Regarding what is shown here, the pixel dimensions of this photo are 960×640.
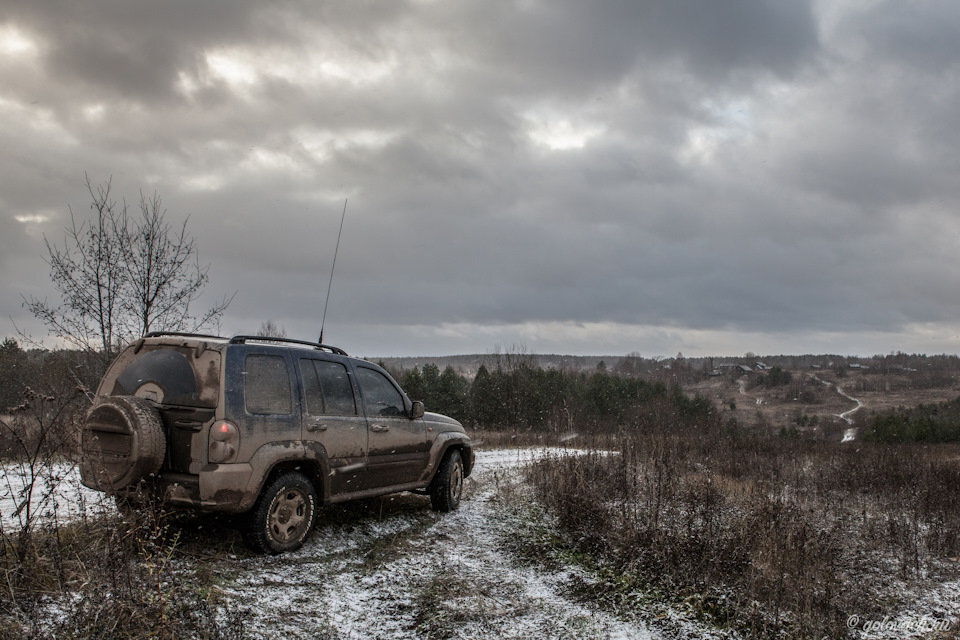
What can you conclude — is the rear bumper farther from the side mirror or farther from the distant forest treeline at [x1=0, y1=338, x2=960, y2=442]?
the distant forest treeline at [x1=0, y1=338, x2=960, y2=442]

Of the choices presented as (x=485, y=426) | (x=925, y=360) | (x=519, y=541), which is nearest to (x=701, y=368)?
(x=925, y=360)

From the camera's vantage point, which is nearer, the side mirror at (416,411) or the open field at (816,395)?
the side mirror at (416,411)

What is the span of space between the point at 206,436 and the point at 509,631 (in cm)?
282

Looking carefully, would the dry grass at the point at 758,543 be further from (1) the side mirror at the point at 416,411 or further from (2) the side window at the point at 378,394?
(2) the side window at the point at 378,394

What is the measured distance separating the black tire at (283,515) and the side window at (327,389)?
70 cm

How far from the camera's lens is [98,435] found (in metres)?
5.11

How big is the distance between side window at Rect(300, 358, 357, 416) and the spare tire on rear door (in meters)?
1.35

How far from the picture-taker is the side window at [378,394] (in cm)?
682

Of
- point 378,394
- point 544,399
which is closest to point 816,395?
point 544,399

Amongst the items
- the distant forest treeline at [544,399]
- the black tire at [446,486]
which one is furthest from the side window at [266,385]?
the distant forest treeline at [544,399]

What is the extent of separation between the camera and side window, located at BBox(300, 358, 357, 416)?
6047 mm

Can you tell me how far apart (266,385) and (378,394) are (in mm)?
1646

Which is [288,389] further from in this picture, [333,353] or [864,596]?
[864,596]

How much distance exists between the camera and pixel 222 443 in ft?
16.5
